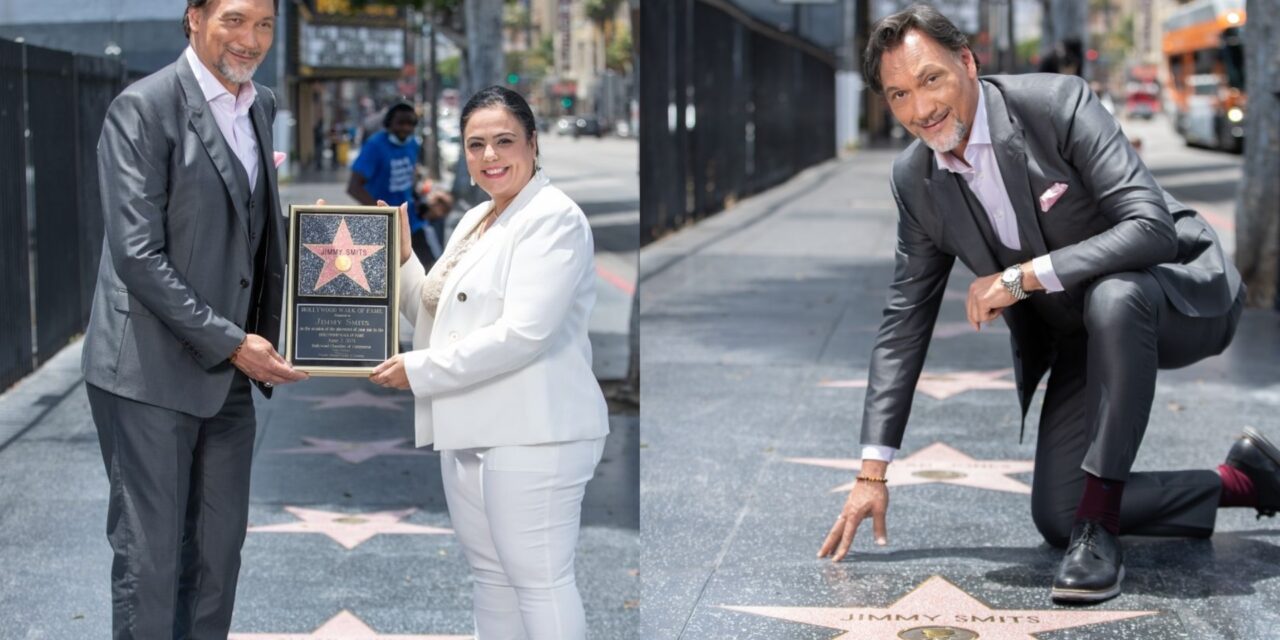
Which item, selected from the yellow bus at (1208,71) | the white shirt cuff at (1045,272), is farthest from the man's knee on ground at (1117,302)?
the yellow bus at (1208,71)

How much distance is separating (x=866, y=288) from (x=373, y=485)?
7.34m

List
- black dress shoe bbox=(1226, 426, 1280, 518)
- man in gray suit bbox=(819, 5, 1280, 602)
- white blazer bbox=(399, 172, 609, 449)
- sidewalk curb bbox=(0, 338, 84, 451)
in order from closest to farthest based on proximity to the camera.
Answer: white blazer bbox=(399, 172, 609, 449) → man in gray suit bbox=(819, 5, 1280, 602) → black dress shoe bbox=(1226, 426, 1280, 518) → sidewalk curb bbox=(0, 338, 84, 451)

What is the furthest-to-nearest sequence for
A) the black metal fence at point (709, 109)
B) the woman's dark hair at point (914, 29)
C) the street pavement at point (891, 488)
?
the black metal fence at point (709, 109), the street pavement at point (891, 488), the woman's dark hair at point (914, 29)

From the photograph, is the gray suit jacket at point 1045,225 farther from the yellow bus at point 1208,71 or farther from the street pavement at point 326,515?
the yellow bus at point 1208,71

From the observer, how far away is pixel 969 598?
483 centimetres

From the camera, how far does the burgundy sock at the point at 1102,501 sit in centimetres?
477

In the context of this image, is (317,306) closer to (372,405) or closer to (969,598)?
(969,598)

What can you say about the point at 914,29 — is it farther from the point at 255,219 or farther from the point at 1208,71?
the point at 1208,71

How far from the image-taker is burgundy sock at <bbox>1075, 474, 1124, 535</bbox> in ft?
15.6

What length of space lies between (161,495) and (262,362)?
0.36 meters

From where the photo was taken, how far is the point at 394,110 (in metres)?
7.11

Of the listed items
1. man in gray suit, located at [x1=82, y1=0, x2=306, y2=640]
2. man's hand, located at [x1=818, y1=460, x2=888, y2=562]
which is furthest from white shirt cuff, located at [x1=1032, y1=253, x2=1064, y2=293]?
man in gray suit, located at [x1=82, y1=0, x2=306, y2=640]

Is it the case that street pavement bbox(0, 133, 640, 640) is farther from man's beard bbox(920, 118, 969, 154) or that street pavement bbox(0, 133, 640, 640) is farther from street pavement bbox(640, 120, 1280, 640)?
man's beard bbox(920, 118, 969, 154)

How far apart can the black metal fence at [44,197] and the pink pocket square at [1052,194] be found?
10.8ft
